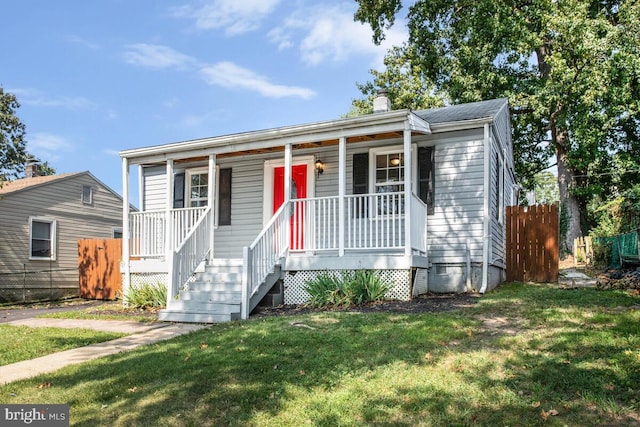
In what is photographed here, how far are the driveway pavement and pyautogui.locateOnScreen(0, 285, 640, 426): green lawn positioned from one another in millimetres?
424

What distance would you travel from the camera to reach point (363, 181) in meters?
10.6

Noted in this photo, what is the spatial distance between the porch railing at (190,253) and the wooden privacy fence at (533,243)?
7.43 m

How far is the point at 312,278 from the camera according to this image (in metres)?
9.11

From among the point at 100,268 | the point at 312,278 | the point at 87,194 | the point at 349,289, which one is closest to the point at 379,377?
the point at 349,289

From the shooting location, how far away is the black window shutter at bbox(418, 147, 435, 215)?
10172 millimetres

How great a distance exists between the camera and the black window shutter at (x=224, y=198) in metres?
12.0

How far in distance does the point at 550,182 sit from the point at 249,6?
4980 cm

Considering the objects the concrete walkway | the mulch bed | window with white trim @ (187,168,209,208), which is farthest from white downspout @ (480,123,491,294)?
window with white trim @ (187,168,209,208)

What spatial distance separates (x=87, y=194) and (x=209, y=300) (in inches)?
538

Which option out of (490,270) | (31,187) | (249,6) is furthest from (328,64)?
(490,270)

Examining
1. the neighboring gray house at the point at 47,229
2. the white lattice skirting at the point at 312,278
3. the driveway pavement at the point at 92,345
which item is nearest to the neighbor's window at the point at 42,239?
the neighboring gray house at the point at 47,229

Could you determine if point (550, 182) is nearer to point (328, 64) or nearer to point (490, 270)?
point (328, 64)

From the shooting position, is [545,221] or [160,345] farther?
[545,221]

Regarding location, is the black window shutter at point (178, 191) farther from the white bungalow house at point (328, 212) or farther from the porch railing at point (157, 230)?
the porch railing at point (157, 230)
